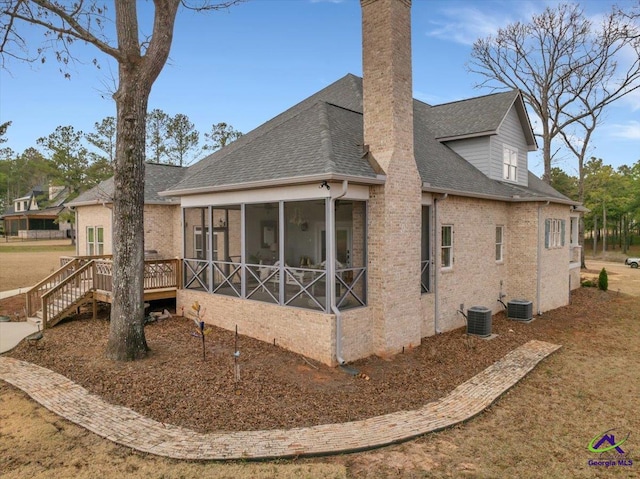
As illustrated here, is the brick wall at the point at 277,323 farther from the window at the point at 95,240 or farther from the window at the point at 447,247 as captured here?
the window at the point at 95,240

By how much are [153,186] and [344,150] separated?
976cm

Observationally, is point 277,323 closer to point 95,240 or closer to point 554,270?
point 95,240

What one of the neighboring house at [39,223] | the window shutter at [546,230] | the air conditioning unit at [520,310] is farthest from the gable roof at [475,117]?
the neighboring house at [39,223]

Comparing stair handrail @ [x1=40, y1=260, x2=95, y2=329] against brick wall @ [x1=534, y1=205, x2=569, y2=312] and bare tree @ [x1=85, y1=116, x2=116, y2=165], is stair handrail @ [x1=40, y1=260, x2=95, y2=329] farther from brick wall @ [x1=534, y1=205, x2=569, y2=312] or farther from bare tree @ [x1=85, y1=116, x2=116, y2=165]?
bare tree @ [x1=85, y1=116, x2=116, y2=165]

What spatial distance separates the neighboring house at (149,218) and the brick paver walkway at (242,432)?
7807 millimetres

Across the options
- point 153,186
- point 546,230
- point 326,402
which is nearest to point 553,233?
point 546,230

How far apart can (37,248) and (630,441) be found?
5085 centimetres

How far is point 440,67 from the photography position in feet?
61.0

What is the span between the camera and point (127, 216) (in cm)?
906

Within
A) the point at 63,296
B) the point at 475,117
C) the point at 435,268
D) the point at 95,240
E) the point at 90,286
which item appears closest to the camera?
the point at 435,268

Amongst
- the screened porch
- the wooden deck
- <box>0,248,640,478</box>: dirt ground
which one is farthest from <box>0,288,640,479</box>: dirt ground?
the wooden deck

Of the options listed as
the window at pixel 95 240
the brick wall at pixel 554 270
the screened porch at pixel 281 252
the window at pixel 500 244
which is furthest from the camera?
the window at pixel 95 240
